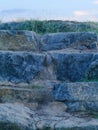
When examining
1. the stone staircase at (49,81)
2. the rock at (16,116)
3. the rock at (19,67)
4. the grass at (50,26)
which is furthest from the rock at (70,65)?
the grass at (50,26)

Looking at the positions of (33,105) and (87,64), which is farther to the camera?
(87,64)

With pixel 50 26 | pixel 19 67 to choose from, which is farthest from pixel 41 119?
pixel 50 26

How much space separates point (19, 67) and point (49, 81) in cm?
52

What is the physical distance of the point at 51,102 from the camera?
6219 mm

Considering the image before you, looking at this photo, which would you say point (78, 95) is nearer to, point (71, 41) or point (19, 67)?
point (19, 67)

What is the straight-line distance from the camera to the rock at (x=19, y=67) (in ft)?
21.8

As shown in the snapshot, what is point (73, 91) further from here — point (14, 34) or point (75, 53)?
point (14, 34)

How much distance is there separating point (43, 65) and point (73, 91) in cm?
87

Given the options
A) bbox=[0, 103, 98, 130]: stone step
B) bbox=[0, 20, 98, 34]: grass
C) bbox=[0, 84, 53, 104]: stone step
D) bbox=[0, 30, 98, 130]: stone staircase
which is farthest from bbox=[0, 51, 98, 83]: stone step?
bbox=[0, 20, 98, 34]: grass

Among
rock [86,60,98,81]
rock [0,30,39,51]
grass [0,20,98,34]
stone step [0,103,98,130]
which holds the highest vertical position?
rock [0,30,39,51]

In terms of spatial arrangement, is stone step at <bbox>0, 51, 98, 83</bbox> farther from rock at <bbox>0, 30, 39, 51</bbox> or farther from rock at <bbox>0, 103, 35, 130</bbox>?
rock at <bbox>0, 103, 35, 130</bbox>

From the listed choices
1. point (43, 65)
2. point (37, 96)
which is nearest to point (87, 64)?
point (43, 65)

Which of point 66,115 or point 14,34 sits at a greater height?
point 14,34

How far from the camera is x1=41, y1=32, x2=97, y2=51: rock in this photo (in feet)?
24.6
